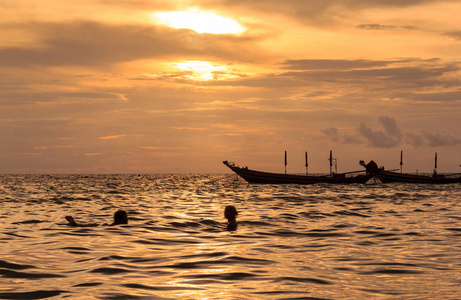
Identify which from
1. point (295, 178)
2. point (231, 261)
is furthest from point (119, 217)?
point (295, 178)

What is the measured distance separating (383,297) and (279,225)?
10.5m

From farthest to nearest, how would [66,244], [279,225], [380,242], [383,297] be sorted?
[279,225] < [380,242] < [66,244] < [383,297]

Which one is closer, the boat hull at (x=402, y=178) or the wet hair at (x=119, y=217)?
the wet hair at (x=119, y=217)

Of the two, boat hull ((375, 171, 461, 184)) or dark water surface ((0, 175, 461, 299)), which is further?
boat hull ((375, 171, 461, 184))

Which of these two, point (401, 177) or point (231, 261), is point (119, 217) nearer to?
point (231, 261)

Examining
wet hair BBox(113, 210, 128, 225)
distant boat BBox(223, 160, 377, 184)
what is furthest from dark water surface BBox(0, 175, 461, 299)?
distant boat BBox(223, 160, 377, 184)

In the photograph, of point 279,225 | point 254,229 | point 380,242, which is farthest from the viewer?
point 279,225

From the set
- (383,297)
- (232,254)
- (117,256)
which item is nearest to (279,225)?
(232,254)

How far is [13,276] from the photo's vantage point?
826cm

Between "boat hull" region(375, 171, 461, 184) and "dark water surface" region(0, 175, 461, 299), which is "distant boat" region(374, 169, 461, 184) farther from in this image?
"dark water surface" region(0, 175, 461, 299)

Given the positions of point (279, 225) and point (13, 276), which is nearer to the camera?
point (13, 276)

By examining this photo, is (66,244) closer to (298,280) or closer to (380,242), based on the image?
(298,280)

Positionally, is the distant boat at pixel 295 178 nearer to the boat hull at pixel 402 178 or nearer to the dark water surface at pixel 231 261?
the boat hull at pixel 402 178

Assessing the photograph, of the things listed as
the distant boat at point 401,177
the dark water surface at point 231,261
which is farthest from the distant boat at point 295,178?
the dark water surface at point 231,261
